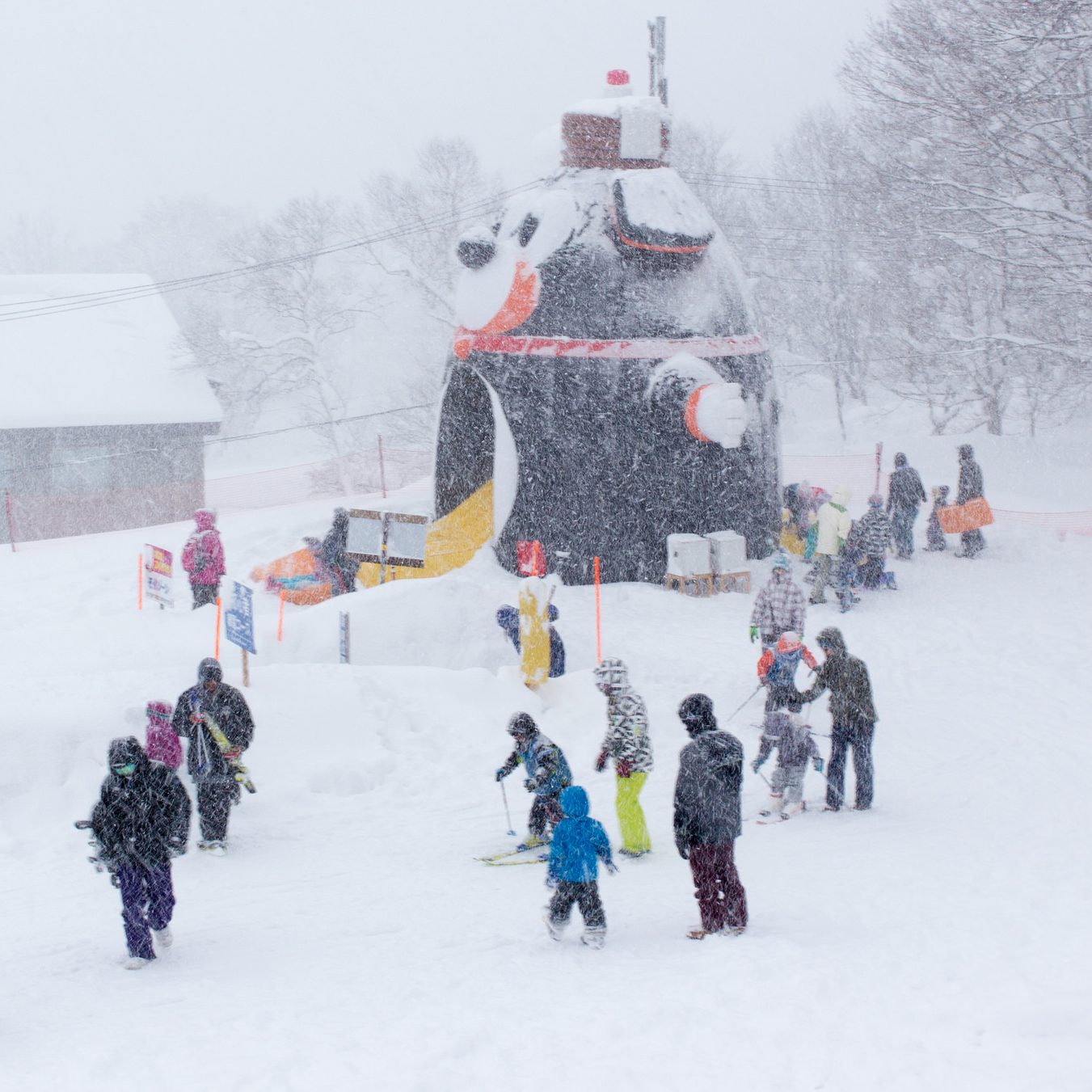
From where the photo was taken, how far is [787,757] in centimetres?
776

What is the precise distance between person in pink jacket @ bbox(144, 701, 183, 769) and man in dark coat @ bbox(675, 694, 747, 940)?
3.36m

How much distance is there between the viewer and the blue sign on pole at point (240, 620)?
918cm

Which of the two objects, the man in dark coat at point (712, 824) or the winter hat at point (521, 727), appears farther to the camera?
the winter hat at point (521, 727)

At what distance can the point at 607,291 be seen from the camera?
551 inches

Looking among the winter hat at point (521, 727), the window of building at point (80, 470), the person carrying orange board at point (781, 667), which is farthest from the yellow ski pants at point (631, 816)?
the window of building at point (80, 470)

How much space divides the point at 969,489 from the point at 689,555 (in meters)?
4.61

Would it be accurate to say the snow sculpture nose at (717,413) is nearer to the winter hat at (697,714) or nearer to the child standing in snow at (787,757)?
the child standing in snow at (787,757)

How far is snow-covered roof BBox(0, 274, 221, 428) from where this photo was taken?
901 inches

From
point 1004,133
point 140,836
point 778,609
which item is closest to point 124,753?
point 140,836

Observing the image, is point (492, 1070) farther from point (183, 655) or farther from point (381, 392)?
point (381, 392)

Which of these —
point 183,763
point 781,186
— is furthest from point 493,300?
point 781,186

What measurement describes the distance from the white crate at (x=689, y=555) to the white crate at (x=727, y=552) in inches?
7.0

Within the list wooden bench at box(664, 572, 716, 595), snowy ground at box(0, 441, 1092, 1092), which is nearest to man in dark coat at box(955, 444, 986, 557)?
snowy ground at box(0, 441, 1092, 1092)

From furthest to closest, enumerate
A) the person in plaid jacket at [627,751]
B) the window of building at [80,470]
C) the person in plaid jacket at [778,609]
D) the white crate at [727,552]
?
1. the window of building at [80,470]
2. the white crate at [727,552]
3. the person in plaid jacket at [778,609]
4. the person in plaid jacket at [627,751]
